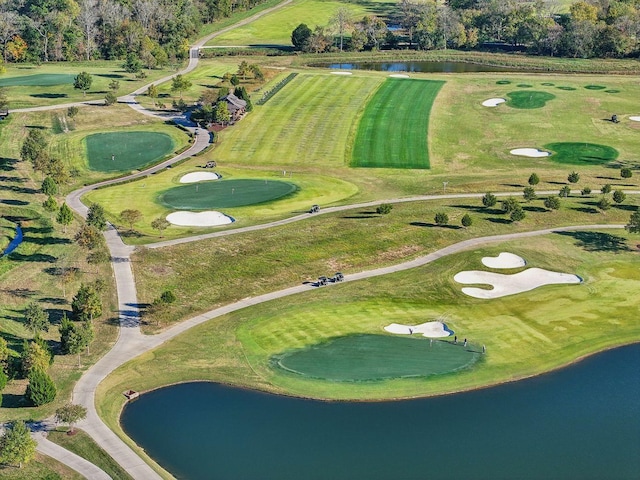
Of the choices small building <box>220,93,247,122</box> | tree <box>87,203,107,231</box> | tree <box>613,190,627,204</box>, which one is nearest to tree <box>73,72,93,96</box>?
small building <box>220,93,247,122</box>

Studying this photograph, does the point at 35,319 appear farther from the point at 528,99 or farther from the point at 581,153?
the point at 528,99

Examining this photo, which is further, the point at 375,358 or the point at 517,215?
the point at 517,215

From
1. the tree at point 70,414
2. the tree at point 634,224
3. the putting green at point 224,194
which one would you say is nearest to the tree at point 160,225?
the putting green at point 224,194

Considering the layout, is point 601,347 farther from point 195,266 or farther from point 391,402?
point 195,266

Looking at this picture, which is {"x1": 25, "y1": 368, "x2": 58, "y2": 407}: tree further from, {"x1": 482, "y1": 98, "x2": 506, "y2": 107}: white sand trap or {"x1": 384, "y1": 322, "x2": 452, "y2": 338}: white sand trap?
{"x1": 482, "y1": 98, "x2": 506, "y2": 107}: white sand trap

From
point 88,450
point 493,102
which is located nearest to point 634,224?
point 493,102

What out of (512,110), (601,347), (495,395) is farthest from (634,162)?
(495,395)
